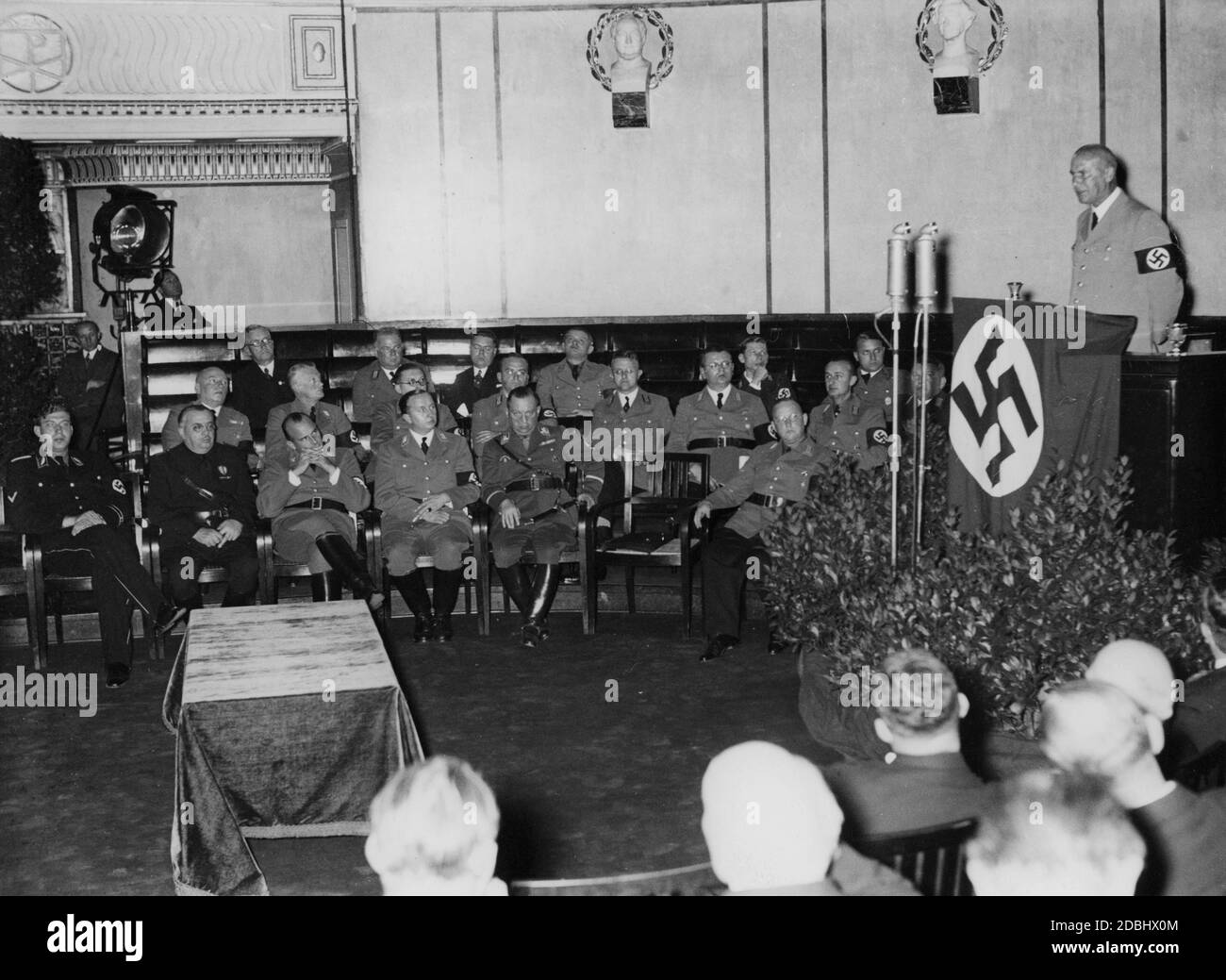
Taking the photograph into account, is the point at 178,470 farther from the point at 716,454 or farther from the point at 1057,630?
the point at 1057,630

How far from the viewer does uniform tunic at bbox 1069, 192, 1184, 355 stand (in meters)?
4.79

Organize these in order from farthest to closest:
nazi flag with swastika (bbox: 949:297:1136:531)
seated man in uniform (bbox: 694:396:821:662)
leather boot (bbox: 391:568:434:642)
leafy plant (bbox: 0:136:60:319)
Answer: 1. leafy plant (bbox: 0:136:60:319)
2. leather boot (bbox: 391:568:434:642)
3. seated man in uniform (bbox: 694:396:821:662)
4. nazi flag with swastika (bbox: 949:297:1136:531)

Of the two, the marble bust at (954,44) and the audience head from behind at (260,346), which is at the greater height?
the marble bust at (954,44)

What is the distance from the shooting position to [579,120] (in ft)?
31.4

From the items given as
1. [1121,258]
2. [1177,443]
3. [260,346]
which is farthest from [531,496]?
[1177,443]

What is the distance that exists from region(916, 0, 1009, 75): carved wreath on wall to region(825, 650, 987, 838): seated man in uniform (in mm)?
7695

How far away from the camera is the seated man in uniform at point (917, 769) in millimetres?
2438

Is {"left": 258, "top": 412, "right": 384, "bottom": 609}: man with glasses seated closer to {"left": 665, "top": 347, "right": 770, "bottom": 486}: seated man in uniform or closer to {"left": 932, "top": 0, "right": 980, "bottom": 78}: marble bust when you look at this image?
{"left": 665, "top": 347, "right": 770, "bottom": 486}: seated man in uniform

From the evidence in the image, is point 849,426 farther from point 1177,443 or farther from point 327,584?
point 327,584

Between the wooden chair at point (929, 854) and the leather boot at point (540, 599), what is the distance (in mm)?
4196

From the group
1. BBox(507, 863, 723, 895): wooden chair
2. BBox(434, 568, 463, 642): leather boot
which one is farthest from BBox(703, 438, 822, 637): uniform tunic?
BBox(507, 863, 723, 895): wooden chair

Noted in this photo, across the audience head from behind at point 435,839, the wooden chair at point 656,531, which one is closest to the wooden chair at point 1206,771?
the audience head from behind at point 435,839

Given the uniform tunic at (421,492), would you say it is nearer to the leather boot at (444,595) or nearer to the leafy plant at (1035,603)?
the leather boot at (444,595)

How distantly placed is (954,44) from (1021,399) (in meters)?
5.96
